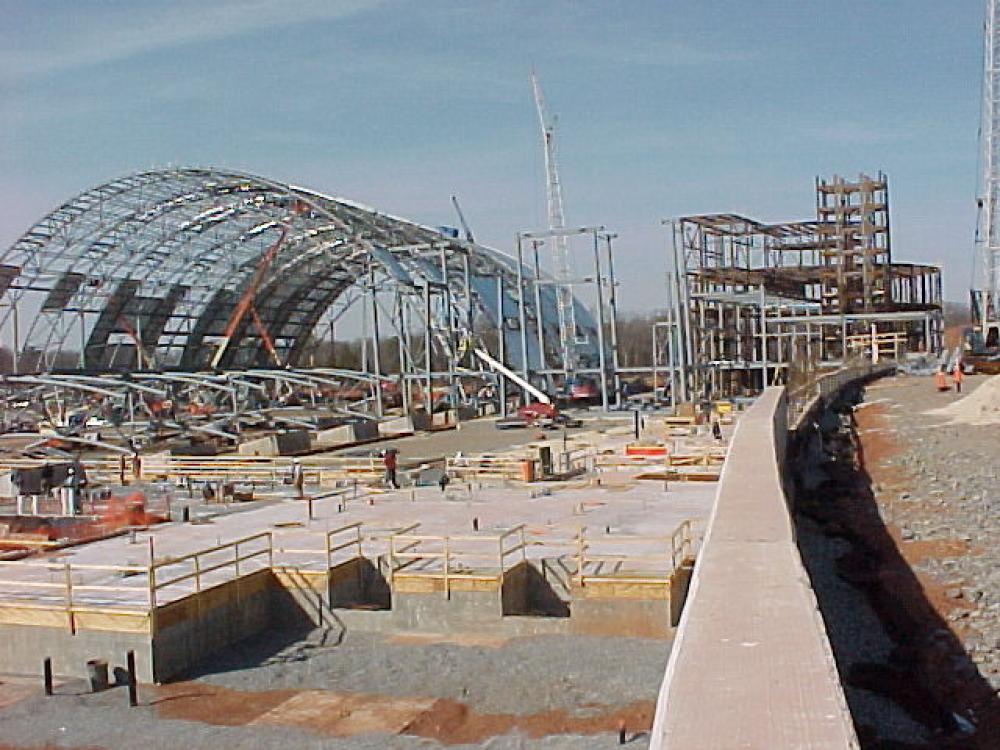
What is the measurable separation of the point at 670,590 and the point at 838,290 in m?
58.4

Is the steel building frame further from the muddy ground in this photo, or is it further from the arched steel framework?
the muddy ground

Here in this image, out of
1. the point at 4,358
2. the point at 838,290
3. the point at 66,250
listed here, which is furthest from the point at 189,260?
the point at 4,358

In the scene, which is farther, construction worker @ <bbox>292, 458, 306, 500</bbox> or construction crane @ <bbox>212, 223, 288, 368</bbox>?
construction crane @ <bbox>212, 223, 288, 368</bbox>

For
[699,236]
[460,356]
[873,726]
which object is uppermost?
[699,236]

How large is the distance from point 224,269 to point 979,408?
50637 millimetres

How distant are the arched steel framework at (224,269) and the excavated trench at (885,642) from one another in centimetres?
3866

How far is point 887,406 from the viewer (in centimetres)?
4375

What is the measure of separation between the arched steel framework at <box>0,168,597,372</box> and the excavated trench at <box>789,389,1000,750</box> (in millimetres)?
38665

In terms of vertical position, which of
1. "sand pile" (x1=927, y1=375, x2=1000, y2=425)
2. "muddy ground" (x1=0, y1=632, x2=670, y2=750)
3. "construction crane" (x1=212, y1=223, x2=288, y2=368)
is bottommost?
"muddy ground" (x1=0, y1=632, x2=670, y2=750)

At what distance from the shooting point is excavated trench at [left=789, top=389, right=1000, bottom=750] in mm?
11773

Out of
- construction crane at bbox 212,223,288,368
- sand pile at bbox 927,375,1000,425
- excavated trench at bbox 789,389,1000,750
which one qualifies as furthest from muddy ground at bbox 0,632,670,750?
construction crane at bbox 212,223,288,368

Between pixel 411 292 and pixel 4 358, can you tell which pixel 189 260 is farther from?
pixel 4 358

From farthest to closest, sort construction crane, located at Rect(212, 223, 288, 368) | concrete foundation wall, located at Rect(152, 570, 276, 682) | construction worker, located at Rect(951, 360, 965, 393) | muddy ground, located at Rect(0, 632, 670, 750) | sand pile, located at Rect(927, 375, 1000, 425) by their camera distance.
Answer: construction crane, located at Rect(212, 223, 288, 368), construction worker, located at Rect(951, 360, 965, 393), sand pile, located at Rect(927, 375, 1000, 425), concrete foundation wall, located at Rect(152, 570, 276, 682), muddy ground, located at Rect(0, 632, 670, 750)

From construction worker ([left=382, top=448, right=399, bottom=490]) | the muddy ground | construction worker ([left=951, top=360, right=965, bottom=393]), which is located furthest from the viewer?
construction worker ([left=951, top=360, right=965, bottom=393])
